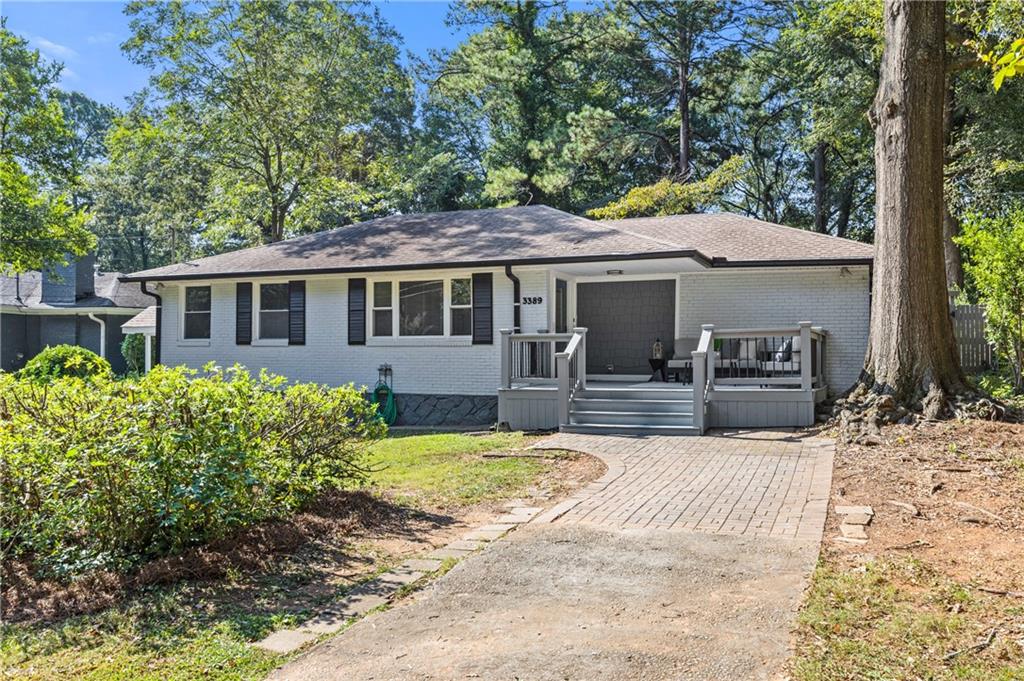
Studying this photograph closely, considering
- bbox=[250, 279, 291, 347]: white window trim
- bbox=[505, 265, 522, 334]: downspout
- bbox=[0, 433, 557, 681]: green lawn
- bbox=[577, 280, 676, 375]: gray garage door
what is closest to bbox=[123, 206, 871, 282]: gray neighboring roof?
bbox=[250, 279, 291, 347]: white window trim

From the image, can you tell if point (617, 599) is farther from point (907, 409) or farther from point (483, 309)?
point (483, 309)

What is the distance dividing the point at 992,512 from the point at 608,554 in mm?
3330

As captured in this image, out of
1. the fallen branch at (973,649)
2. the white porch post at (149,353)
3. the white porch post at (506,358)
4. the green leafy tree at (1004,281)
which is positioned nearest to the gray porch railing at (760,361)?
the green leafy tree at (1004,281)

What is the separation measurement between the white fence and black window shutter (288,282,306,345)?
1296 centimetres

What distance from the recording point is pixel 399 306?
14.4 metres

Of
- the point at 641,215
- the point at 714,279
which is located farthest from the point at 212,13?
the point at 714,279

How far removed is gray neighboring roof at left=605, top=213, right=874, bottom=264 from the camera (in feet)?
44.0

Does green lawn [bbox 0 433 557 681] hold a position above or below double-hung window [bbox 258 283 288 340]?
below

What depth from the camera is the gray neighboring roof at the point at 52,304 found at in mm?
25375

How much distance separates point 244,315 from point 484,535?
11.2m

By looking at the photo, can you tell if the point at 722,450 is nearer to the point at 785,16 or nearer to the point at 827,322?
the point at 827,322

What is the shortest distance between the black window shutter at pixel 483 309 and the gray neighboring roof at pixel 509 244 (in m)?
0.46

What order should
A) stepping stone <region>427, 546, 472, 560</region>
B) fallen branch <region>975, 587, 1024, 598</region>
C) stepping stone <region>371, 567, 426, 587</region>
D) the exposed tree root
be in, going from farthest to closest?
the exposed tree root < stepping stone <region>427, 546, 472, 560</region> < stepping stone <region>371, 567, 426, 587</region> < fallen branch <region>975, 587, 1024, 598</region>

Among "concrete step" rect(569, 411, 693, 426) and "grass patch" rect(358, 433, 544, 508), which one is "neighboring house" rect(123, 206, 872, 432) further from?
"grass patch" rect(358, 433, 544, 508)
